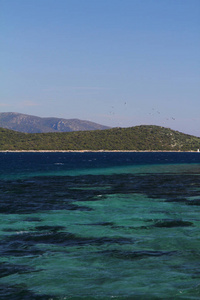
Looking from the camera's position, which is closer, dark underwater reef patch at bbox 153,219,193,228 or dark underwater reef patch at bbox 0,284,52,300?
dark underwater reef patch at bbox 0,284,52,300

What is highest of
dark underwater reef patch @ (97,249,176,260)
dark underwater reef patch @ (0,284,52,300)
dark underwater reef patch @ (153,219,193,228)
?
dark underwater reef patch @ (153,219,193,228)

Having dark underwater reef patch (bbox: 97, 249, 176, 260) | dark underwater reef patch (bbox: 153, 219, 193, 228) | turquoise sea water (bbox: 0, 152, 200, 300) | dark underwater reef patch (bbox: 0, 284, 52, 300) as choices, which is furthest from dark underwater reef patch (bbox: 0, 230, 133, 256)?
dark underwater reef patch (bbox: 153, 219, 193, 228)

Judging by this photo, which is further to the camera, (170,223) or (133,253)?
(170,223)

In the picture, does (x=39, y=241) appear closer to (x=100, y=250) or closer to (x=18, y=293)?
(x=100, y=250)

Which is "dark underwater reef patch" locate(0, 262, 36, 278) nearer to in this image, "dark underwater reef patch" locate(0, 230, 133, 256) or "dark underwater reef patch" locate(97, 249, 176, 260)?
"dark underwater reef patch" locate(0, 230, 133, 256)

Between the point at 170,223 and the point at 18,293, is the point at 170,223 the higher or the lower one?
the higher one

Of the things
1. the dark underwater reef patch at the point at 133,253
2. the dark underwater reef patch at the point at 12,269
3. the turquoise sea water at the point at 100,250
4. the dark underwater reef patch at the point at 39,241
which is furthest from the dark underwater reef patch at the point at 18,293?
the dark underwater reef patch at the point at 133,253

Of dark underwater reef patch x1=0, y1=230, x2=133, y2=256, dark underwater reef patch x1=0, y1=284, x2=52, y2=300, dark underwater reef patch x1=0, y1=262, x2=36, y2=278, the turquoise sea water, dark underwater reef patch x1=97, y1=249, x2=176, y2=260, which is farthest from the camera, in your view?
dark underwater reef patch x1=0, y1=230, x2=133, y2=256

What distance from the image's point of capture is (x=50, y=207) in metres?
40.9

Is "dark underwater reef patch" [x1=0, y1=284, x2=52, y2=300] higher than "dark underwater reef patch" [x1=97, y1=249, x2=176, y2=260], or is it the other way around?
"dark underwater reef patch" [x1=97, y1=249, x2=176, y2=260]

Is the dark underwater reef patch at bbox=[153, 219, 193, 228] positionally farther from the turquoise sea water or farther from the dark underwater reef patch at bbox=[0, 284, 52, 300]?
the dark underwater reef patch at bbox=[0, 284, 52, 300]

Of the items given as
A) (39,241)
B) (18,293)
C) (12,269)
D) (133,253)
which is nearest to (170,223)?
(133,253)

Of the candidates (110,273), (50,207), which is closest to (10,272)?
(110,273)

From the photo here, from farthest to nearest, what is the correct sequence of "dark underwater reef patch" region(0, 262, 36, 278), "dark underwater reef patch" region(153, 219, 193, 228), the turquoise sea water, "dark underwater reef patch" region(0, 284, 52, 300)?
"dark underwater reef patch" region(153, 219, 193, 228), "dark underwater reef patch" region(0, 262, 36, 278), the turquoise sea water, "dark underwater reef patch" region(0, 284, 52, 300)
